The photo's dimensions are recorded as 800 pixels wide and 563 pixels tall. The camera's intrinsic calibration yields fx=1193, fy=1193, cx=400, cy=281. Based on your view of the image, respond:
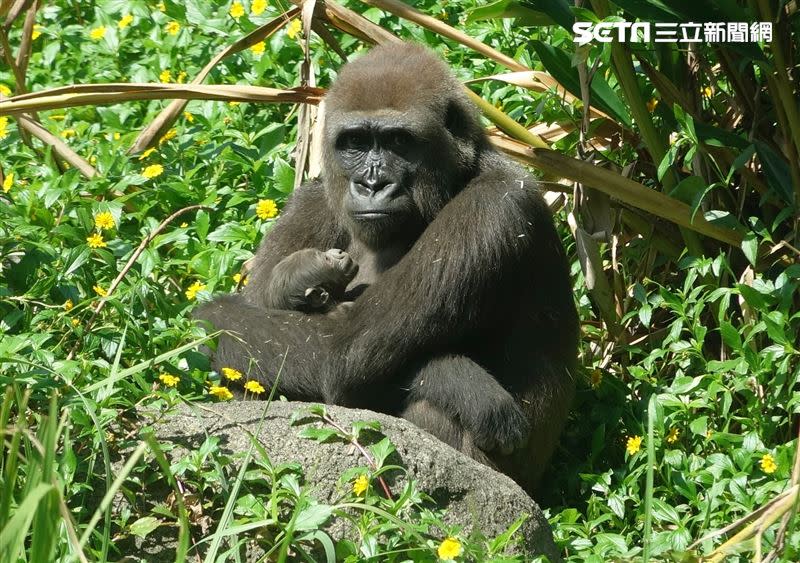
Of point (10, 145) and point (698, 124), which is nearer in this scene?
point (698, 124)

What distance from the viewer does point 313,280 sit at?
5.05 m

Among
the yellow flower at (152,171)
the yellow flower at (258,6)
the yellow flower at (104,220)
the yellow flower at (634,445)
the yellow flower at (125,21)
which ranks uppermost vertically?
the yellow flower at (258,6)

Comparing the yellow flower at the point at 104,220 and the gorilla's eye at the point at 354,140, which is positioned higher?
the gorilla's eye at the point at 354,140

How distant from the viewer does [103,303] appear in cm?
463

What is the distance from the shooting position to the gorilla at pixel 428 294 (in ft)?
15.6

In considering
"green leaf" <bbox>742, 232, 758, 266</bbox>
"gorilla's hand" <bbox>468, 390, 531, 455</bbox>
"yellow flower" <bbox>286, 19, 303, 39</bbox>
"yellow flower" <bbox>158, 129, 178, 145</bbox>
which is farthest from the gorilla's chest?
"yellow flower" <bbox>286, 19, 303, 39</bbox>

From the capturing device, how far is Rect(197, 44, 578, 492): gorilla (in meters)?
4.75

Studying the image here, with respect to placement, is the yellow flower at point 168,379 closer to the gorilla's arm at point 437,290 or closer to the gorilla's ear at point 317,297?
the gorilla's arm at point 437,290

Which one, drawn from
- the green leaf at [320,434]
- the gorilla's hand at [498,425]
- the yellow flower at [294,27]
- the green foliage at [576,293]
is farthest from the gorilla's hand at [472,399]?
the yellow flower at [294,27]

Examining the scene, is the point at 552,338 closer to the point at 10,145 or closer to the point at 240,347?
the point at 240,347

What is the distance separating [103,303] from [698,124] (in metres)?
2.74

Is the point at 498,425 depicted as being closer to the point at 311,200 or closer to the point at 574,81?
the point at 311,200

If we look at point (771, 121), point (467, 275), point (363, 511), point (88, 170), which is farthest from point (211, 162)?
point (363, 511)

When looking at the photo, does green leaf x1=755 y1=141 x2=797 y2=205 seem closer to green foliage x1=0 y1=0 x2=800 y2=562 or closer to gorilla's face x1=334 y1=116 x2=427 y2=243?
green foliage x1=0 y1=0 x2=800 y2=562
